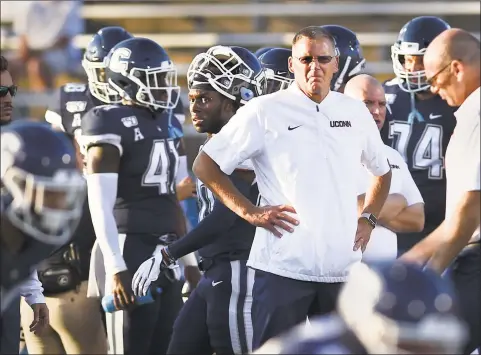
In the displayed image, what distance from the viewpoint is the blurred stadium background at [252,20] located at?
11180 millimetres

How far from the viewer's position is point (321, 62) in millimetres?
4832

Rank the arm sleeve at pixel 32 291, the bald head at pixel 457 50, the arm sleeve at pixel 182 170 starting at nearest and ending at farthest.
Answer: the bald head at pixel 457 50, the arm sleeve at pixel 32 291, the arm sleeve at pixel 182 170

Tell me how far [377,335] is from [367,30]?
9053 millimetres

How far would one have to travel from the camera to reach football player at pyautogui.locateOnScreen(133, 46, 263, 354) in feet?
16.6

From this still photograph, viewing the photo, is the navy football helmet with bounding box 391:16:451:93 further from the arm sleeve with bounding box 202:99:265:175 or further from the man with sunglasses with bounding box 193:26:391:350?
the arm sleeve with bounding box 202:99:265:175

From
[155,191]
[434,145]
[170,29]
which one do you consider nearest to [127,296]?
[155,191]

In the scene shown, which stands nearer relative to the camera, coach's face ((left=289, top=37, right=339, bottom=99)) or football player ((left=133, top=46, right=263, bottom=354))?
coach's face ((left=289, top=37, right=339, bottom=99))

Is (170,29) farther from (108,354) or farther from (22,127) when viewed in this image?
(22,127)

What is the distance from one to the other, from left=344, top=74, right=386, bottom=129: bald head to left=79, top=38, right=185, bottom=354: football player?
879 mm

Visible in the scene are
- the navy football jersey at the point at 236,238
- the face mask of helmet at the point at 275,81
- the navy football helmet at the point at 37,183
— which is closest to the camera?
the navy football helmet at the point at 37,183

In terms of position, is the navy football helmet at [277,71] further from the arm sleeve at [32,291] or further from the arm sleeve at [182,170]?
the arm sleeve at [32,291]

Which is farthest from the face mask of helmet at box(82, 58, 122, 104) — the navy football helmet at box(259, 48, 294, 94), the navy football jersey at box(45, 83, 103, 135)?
the navy football helmet at box(259, 48, 294, 94)

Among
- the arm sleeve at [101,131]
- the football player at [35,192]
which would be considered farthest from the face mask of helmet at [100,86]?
the football player at [35,192]

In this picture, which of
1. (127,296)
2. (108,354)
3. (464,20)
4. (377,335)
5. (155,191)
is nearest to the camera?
(377,335)
